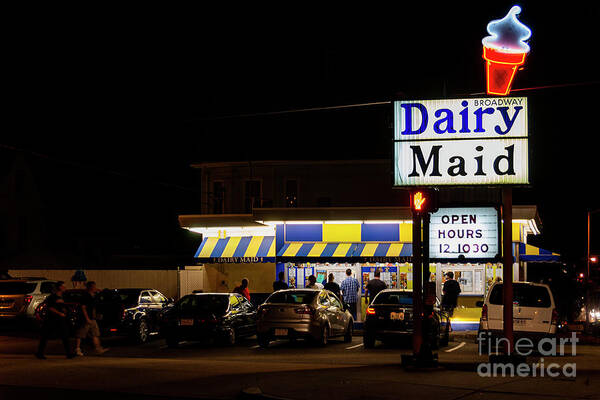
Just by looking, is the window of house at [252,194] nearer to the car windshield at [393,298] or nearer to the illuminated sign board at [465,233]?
the illuminated sign board at [465,233]

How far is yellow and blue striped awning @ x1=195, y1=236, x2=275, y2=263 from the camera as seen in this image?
32719 mm

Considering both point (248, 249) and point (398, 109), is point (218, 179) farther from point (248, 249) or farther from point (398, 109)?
point (398, 109)

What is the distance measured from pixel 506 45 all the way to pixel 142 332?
43.9 ft

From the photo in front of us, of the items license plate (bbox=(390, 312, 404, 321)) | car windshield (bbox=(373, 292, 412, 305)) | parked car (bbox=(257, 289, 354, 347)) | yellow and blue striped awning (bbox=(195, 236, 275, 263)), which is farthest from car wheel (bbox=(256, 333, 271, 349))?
yellow and blue striped awning (bbox=(195, 236, 275, 263))

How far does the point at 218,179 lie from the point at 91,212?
2698 cm

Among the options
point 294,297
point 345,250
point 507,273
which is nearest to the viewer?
point 507,273

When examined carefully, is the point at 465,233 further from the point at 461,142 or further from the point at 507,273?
the point at 461,142

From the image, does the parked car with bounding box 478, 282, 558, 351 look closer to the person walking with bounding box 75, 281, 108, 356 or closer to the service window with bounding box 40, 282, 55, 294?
the person walking with bounding box 75, 281, 108, 356

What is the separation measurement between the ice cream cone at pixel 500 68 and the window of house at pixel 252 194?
22.7 m

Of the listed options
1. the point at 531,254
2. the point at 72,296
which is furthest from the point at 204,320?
the point at 531,254

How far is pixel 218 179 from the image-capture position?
131 ft

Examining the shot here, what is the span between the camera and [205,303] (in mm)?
22109

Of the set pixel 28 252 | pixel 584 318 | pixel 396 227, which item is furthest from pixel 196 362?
pixel 28 252

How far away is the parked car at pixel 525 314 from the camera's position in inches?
745
